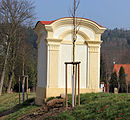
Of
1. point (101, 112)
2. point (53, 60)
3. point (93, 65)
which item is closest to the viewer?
point (101, 112)

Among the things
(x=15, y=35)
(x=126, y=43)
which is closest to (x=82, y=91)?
(x=15, y=35)

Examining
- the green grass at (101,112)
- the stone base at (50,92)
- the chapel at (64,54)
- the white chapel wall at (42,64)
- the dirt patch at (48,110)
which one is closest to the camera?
the green grass at (101,112)

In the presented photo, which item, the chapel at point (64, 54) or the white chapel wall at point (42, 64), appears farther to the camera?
the white chapel wall at point (42, 64)

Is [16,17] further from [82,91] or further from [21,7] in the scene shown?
[82,91]

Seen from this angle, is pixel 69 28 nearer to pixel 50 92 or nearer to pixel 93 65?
pixel 93 65

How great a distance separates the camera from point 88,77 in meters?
17.7

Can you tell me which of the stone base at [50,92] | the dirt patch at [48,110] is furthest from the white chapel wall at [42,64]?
the dirt patch at [48,110]

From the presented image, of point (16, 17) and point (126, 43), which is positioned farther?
point (126, 43)

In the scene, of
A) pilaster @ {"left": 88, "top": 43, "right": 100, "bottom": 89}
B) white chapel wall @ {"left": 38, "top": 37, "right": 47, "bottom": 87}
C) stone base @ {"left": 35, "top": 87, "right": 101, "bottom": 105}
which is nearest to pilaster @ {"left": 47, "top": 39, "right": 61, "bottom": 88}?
white chapel wall @ {"left": 38, "top": 37, "right": 47, "bottom": 87}

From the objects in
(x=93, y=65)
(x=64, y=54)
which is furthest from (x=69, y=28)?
(x=93, y=65)

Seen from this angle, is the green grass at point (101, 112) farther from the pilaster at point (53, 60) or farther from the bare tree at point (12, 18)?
the bare tree at point (12, 18)

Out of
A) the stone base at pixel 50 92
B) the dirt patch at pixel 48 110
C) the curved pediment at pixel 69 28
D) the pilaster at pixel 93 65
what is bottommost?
the dirt patch at pixel 48 110

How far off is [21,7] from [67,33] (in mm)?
17335

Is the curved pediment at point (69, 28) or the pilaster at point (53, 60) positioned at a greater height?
the curved pediment at point (69, 28)
